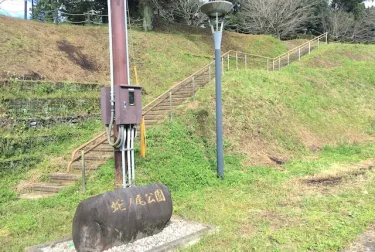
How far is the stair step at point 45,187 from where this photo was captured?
786 centimetres

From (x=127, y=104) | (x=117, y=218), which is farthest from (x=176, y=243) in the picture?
(x=127, y=104)

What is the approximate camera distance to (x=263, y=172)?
28.3 feet

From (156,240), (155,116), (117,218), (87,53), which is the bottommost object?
(156,240)

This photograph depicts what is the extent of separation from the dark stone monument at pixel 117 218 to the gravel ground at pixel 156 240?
0.08 meters

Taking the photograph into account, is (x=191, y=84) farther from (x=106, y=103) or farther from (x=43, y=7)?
(x=43, y=7)

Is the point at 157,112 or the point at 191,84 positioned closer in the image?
the point at 157,112

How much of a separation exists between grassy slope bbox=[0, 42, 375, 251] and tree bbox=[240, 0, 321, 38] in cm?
1610

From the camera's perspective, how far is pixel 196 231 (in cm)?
495

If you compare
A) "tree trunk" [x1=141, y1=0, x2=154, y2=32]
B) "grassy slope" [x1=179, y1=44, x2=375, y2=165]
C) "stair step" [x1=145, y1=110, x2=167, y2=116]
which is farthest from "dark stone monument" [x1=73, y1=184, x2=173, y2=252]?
"tree trunk" [x1=141, y1=0, x2=154, y2=32]

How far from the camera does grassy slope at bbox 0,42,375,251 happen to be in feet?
16.7

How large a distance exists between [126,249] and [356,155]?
8412mm

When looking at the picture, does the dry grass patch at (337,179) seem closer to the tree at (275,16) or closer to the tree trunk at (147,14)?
the tree trunk at (147,14)

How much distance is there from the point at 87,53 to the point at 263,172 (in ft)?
34.4

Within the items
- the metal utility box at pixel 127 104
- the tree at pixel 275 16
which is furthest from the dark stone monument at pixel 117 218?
the tree at pixel 275 16
